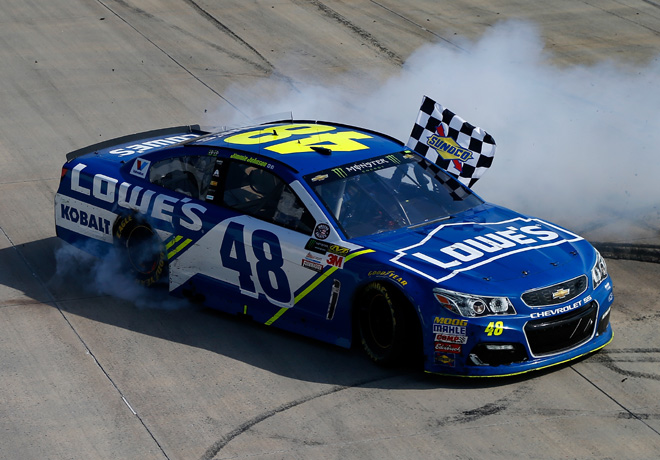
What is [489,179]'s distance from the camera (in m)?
10.3

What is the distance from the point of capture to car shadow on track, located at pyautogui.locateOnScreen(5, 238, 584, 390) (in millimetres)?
6758

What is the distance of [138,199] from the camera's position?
26.7ft

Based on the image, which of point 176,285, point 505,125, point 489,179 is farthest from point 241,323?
point 505,125

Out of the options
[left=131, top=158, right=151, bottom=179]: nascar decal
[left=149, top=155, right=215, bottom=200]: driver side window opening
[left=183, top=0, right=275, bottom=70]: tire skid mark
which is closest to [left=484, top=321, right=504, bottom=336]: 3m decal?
[left=149, top=155, right=215, bottom=200]: driver side window opening

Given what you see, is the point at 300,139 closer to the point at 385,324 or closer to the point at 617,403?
the point at 385,324

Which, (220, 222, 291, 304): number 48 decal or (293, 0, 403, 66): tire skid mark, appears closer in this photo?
(220, 222, 291, 304): number 48 decal

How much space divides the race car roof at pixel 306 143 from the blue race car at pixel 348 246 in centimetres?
2

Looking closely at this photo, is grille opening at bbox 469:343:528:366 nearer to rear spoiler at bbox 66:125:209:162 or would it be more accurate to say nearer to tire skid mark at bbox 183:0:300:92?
rear spoiler at bbox 66:125:209:162

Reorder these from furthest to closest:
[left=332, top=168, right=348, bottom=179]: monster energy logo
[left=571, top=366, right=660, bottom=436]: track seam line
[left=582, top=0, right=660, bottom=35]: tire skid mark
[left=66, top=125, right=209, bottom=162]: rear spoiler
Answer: [left=582, top=0, right=660, bottom=35]: tire skid mark → [left=66, top=125, right=209, bottom=162]: rear spoiler → [left=332, top=168, right=348, bottom=179]: monster energy logo → [left=571, top=366, right=660, bottom=436]: track seam line

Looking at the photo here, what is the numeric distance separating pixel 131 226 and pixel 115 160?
2.54ft

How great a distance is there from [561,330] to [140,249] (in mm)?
3412

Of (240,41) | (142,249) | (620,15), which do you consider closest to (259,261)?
(142,249)

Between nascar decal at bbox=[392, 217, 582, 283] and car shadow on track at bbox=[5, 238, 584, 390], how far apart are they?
0.73 metres

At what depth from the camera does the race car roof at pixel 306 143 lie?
7.55m
